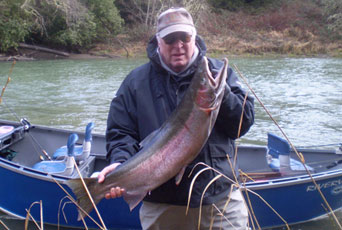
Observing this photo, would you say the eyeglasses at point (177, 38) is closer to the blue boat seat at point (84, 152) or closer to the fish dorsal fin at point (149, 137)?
the fish dorsal fin at point (149, 137)

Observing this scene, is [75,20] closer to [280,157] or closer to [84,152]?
[84,152]

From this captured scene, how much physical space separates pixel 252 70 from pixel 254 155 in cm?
1928

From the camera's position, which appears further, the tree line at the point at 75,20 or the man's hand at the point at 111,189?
the tree line at the point at 75,20

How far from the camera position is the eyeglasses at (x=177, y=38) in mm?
2545

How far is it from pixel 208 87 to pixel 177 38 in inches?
21.6

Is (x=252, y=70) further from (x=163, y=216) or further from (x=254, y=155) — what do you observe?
(x=163, y=216)

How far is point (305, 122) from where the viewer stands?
12.1 metres

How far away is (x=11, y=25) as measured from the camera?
30.8m

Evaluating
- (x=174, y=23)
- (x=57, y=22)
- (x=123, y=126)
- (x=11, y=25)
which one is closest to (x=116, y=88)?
(x=123, y=126)

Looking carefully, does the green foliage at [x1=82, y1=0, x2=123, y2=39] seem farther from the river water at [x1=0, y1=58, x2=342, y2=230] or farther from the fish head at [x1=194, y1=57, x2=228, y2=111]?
the fish head at [x1=194, y1=57, x2=228, y2=111]

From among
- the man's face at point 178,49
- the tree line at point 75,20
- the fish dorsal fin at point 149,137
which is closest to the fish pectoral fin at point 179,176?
the fish dorsal fin at point 149,137

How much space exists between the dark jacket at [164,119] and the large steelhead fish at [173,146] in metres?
0.18

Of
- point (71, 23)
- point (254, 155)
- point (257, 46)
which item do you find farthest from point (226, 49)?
point (254, 155)

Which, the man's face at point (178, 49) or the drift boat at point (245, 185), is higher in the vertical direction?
the man's face at point (178, 49)
